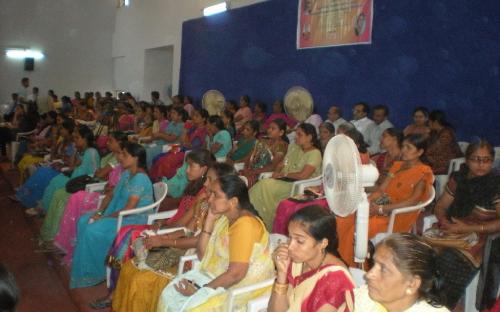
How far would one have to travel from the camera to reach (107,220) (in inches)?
139

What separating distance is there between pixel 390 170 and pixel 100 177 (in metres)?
2.60

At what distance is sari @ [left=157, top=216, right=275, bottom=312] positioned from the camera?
229 centimetres

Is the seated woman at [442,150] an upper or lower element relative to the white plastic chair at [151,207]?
upper

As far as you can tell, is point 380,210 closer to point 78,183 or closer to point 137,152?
point 137,152

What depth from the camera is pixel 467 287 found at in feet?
8.96

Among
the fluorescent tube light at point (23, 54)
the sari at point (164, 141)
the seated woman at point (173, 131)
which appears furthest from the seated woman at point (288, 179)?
the fluorescent tube light at point (23, 54)

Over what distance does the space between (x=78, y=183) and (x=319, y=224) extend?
3.10 metres

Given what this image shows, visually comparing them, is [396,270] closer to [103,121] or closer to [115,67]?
[103,121]

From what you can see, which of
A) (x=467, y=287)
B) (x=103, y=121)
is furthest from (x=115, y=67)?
(x=467, y=287)

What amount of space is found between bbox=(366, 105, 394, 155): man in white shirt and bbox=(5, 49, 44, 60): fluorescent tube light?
437 inches

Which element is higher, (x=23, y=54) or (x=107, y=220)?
(x=23, y=54)

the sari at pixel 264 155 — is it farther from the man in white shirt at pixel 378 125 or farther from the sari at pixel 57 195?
the sari at pixel 57 195

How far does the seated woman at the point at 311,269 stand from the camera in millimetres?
1807

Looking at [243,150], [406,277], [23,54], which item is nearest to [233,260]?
[406,277]
